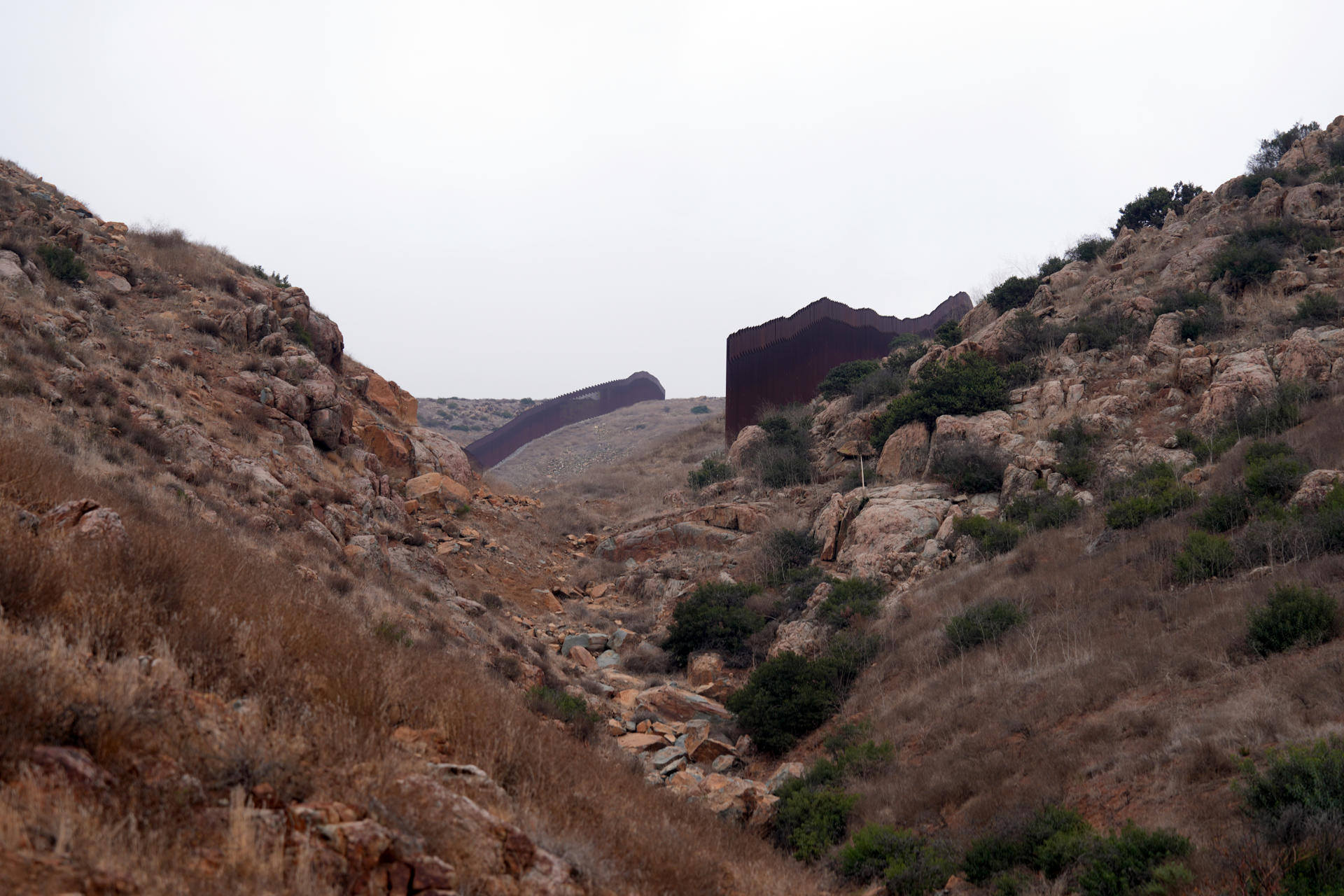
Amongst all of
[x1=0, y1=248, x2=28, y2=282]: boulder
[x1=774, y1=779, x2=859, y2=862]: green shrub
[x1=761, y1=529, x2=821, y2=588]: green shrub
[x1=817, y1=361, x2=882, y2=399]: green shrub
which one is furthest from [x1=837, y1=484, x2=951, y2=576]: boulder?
[x1=0, y1=248, x2=28, y2=282]: boulder

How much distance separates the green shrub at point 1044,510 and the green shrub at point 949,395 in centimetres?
429

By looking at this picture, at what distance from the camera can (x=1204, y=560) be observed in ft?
28.1

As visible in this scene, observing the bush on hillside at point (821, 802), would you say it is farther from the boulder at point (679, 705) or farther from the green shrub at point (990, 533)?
the green shrub at point (990, 533)

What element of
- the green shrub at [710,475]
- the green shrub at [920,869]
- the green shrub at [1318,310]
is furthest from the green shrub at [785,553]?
the green shrub at [1318,310]

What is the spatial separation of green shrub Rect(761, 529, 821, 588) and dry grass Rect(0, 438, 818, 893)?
903 centimetres

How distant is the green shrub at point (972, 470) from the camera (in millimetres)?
14656

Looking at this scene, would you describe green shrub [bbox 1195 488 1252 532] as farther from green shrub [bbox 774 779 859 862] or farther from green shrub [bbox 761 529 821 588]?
green shrub [bbox 761 529 821 588]

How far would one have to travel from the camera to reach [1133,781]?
5.54m

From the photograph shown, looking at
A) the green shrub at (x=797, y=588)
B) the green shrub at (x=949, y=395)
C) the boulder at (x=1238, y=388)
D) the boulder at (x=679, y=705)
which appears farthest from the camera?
the green shrub at (x=949, y=395)

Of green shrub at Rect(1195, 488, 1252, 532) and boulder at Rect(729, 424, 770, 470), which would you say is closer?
green shrub at Rect(1195, 488, 1252, 532)

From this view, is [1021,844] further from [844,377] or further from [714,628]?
[844,377]

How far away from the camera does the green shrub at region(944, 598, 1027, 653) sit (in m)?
9.31

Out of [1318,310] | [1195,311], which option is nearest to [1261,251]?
[1195,311]

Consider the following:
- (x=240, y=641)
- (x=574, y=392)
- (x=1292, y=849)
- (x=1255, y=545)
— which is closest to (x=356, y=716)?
(x=240, y=641)
